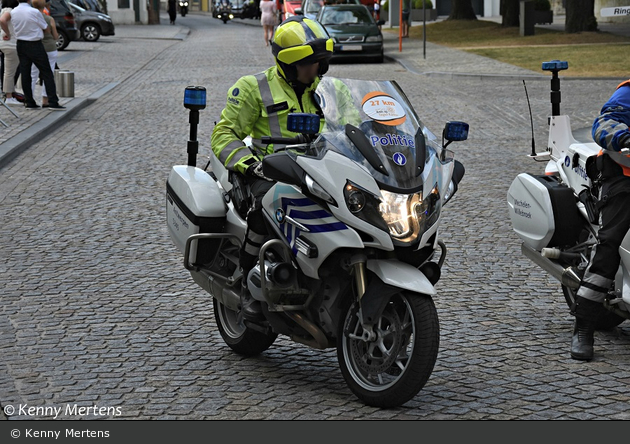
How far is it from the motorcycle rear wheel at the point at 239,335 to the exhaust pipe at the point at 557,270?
1560mm

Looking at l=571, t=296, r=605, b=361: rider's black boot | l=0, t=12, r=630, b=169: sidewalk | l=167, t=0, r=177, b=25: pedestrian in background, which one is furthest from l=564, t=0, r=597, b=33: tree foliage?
l=167, t=0, r=177, b=25: pedestrian in background

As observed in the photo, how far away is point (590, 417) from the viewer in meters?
4.69

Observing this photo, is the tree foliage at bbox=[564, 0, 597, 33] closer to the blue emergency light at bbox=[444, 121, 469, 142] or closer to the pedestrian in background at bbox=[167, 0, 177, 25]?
the blue emergency light at bbox=[444, 121, 469, 142]

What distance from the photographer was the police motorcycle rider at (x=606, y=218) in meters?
5.38

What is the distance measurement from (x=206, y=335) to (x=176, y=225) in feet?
2.29

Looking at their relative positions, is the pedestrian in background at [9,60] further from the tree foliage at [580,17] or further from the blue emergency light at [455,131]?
the tree foliage at [580,17]

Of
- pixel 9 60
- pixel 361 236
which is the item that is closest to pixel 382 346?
pixel 361 236

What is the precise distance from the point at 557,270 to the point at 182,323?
211 cm

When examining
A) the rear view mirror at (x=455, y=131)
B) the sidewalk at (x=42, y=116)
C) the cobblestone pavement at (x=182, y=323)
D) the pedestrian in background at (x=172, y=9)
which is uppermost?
the rear view mirror at (x=455, y=131)

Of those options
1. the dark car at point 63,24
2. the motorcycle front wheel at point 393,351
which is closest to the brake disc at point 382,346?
the motorcycle front wheel at point 393,351

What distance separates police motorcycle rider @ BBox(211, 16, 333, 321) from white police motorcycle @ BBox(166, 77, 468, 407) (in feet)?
0.47

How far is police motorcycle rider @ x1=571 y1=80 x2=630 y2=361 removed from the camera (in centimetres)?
538

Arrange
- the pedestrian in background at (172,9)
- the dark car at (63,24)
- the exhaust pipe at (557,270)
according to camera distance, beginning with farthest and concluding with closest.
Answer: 1. the pedestrian in background at (172,9)
2. the dark car at (63,24)
3. the exhaust pipe at (557,270)

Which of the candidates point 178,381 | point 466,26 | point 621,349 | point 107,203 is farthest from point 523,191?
point 466,26
